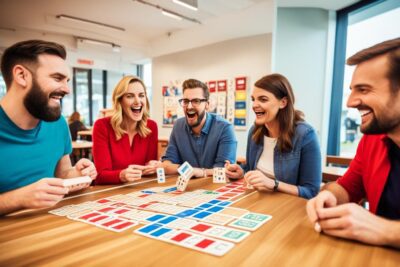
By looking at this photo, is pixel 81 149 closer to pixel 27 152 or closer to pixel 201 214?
pixel 27 152

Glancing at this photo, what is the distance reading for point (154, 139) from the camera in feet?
8.05

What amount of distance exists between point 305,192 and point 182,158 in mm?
1242

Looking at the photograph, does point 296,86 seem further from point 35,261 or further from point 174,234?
point 35,261

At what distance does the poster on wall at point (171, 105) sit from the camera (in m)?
7.36

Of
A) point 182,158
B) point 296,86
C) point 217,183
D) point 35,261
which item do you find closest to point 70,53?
point 296,86

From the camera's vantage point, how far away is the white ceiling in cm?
526

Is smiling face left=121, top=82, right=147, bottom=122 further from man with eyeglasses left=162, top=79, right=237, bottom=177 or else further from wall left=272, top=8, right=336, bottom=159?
wall left=272, top=8, right=336, bottom=159

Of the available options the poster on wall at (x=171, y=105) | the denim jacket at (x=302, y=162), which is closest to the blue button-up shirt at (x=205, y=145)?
the denim jacket at (x=302, y=162)

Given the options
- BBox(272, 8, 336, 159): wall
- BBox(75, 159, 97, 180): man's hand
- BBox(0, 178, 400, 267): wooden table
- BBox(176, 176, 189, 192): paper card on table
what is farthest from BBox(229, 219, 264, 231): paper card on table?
BBox(272, 8, 336, 159): wall

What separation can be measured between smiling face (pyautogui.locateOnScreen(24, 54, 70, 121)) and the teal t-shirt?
126mm

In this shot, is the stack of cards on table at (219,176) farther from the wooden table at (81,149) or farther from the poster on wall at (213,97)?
the poster on wall at (213,97)

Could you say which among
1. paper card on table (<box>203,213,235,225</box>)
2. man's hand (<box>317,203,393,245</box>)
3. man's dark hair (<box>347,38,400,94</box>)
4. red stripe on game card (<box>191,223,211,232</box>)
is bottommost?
paper card on table (<box>203,213,235,225</box>)

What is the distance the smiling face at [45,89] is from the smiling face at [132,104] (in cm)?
82

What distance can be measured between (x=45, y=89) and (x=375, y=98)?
1.60 meters
